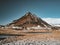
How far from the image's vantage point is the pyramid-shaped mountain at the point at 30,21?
14.6 ft

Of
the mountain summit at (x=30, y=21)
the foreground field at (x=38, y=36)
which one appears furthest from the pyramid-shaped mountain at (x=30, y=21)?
the foreground field at (x=38, y=36)

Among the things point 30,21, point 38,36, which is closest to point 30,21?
point 30,21

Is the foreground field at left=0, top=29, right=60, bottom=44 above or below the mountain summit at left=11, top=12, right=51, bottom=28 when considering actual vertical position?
below

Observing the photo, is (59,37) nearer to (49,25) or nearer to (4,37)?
(49,25)

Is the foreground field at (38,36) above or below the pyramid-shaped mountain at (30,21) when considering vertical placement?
below

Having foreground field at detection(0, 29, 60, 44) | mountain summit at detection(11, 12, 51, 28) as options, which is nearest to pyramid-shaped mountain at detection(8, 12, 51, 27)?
mountain summit at detection(11, 12, 51, 28)

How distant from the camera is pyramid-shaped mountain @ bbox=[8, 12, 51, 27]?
14.6 ft

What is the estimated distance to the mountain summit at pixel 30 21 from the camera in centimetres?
446

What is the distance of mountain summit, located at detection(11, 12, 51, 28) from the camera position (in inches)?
176

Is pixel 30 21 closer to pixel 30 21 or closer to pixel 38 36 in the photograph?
pixel 30 21

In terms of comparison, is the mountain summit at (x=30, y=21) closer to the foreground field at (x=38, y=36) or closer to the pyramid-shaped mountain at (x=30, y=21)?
the pyramid-shaped mountain at (x=30, y=21)

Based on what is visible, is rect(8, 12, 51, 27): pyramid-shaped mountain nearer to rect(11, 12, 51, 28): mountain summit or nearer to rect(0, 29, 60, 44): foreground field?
rect(11, 12, 51, 28): mountain summit

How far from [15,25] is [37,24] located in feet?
1.67

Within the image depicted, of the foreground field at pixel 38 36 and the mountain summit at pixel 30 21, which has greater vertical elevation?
the mountain summit at pixel 30 21
